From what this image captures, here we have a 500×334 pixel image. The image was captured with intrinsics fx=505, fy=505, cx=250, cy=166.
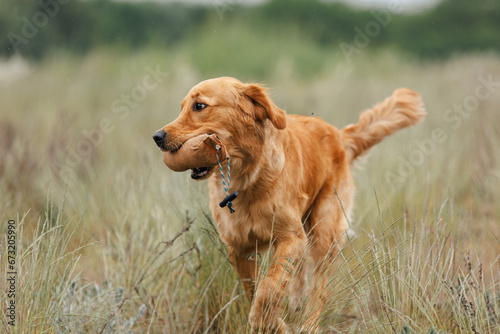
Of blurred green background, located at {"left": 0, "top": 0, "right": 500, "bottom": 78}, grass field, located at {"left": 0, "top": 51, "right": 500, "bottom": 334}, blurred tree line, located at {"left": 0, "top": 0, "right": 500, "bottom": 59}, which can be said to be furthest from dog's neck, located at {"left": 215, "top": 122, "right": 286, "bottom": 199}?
blurred tree line, located at {"left": 0, "top": 0, "right": 500, "bottom": 59}

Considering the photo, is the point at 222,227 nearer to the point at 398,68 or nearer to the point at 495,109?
the point at 495,109

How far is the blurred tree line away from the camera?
14078mm

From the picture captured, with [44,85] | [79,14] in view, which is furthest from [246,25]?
[44,85]

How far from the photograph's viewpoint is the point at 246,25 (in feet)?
53.9

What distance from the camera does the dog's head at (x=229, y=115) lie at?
8.95 ft

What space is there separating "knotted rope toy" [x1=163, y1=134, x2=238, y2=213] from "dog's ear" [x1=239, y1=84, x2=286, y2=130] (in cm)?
A: 34

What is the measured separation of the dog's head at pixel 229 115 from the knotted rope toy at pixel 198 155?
4cm

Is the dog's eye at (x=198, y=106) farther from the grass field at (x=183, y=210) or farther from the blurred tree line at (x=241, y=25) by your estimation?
the blurred tree line at (x=241, y=25)

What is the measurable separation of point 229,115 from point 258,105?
21cm

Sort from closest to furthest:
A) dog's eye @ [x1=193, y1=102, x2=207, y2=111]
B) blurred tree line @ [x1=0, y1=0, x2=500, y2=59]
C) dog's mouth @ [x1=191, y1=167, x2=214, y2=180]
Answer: dog's mouth @ [x1=191, y1=167, x2=214, y2=180] < dog's eye @ [x1=193, y1=102, x2=207, y2=111] < blurred tree line @ [x1=0, y1=0, x2=500, y2=59]

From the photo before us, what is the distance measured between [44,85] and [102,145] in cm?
458

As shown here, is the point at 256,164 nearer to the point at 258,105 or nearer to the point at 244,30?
the point at 258,105

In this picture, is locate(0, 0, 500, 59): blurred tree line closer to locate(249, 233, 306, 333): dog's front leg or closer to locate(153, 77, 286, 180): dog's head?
locate(153, 77, 286, 180): dog's head

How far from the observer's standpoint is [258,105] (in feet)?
9.69
